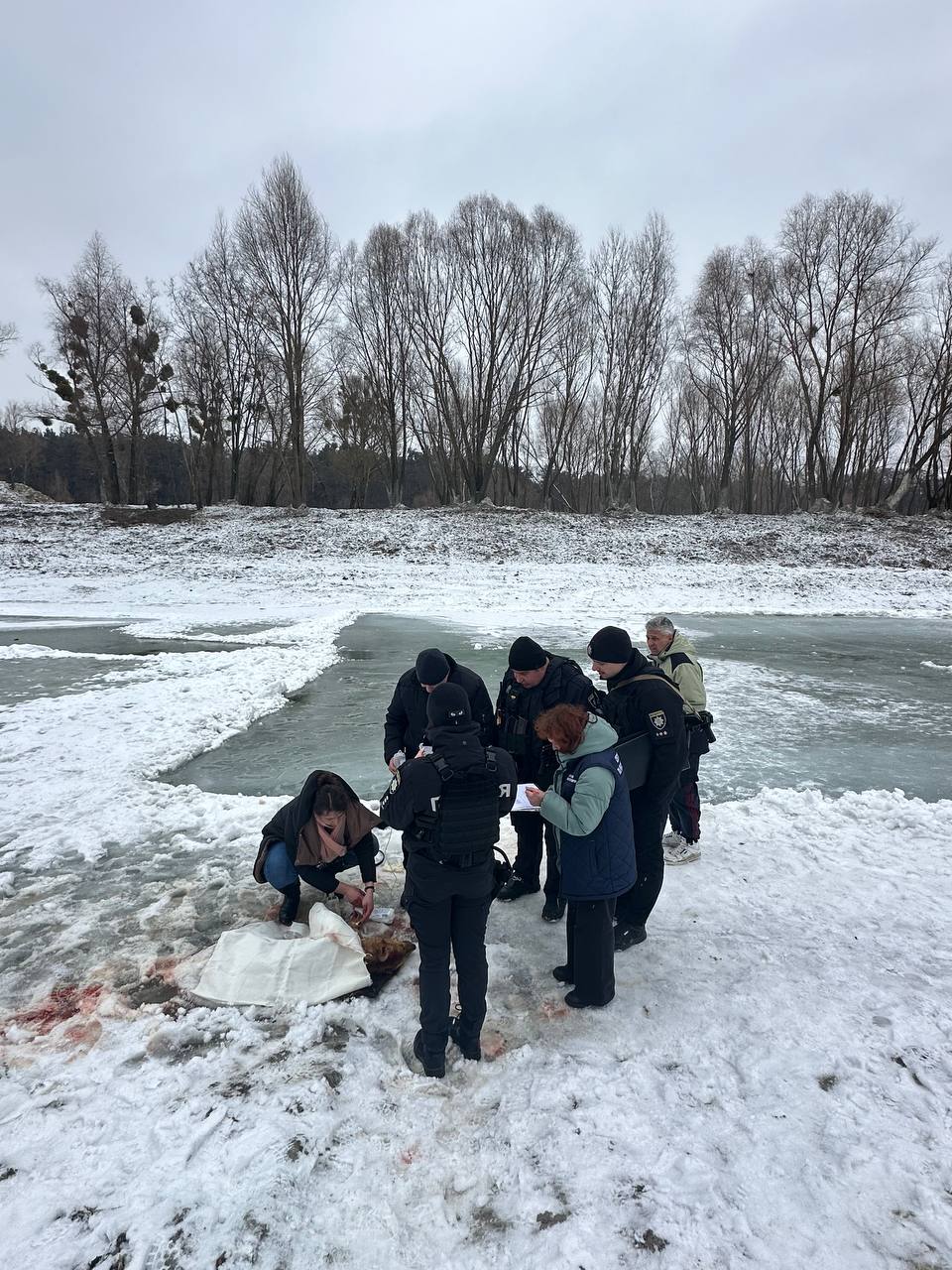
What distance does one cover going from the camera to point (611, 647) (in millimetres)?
3684

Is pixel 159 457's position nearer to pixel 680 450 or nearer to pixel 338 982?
pixel 680 450

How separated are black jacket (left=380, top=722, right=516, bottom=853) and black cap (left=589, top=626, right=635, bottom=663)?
3.71 ft

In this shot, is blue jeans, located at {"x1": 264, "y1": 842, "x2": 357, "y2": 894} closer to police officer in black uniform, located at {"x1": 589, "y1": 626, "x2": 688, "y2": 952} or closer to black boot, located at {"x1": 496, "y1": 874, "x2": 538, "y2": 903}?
black boot, located at {"x1": 496, "y1": 874, "x2": 538, "y2": 903}

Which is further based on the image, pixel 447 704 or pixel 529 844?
pixel 529 844

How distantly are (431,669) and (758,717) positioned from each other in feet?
19.6

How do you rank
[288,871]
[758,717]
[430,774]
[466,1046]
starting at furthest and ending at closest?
1. [758,717]
2. [288,871]
3. [466,1046]
4. [430,774]

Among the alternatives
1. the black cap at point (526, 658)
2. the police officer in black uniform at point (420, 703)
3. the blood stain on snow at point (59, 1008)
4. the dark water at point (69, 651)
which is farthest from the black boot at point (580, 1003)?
the dark water at point (69, 651)

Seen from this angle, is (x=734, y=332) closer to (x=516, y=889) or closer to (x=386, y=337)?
(x=386, y=337)

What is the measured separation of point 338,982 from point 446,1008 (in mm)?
720

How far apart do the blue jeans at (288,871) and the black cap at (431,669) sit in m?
1.27

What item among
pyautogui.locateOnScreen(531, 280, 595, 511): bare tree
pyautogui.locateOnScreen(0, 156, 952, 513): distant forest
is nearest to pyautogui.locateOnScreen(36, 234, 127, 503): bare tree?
pyautogui.locateOnScreen(0, 156, 952, 513): distant forest

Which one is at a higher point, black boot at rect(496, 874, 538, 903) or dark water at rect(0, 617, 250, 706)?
black boot at rect(496, 874, 538, 903)

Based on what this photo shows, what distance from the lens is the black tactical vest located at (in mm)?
2719

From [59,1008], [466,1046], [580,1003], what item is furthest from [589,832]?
[59,1008]
